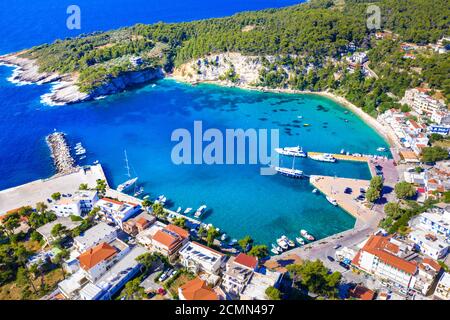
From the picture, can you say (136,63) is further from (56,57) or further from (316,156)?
(316,156)

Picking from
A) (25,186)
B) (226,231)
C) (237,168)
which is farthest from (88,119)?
(226,231)

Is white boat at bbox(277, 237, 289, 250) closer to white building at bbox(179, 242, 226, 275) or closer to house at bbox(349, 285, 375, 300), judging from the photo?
white building at bbox(179, 242, 226, 275)

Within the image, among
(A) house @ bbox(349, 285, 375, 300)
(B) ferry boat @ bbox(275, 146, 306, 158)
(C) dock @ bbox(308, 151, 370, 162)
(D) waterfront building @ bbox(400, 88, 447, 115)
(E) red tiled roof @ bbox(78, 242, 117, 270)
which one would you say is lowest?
(A) house @ bbox(349, 285, 375, 300)

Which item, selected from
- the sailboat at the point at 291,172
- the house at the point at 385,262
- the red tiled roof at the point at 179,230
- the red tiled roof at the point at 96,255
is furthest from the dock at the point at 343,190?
the red tiled roof at the point at 96,255

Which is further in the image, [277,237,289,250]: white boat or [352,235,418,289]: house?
[277,237,289,250]: white boat

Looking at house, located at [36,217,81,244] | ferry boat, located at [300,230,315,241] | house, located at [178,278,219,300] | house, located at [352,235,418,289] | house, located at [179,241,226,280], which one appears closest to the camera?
house, located at [178,278,219,300]

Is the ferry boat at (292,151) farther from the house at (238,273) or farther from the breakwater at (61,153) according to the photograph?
the breakwater at (61,153)

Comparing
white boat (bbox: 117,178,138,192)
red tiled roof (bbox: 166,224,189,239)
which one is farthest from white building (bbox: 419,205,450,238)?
A: white boat (bbox: 117,178,138,192)

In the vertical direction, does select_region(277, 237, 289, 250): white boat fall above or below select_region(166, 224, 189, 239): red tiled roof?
below
